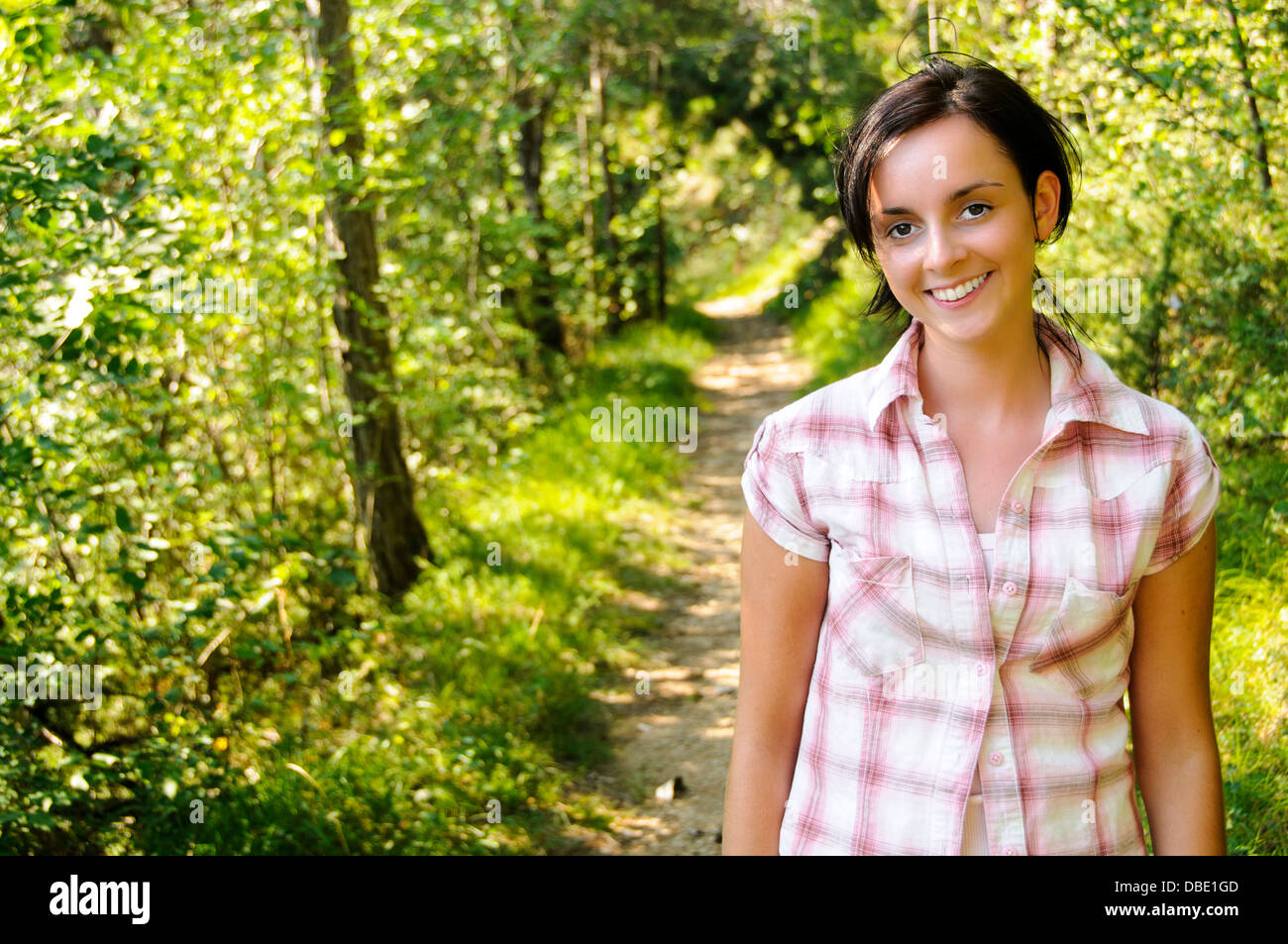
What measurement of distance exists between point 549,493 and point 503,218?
2813 millimetres

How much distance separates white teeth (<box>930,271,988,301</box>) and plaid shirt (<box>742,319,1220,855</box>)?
0.56ft

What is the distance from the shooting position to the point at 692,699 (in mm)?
6020

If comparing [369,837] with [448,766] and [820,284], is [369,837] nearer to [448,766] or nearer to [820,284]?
[448,766]

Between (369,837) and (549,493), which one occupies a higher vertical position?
(549,493)

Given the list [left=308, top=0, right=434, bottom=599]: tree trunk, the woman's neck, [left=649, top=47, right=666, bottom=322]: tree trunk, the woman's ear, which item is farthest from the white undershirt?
[left=649, top=47, right=666, bottom=322]: tree trunk

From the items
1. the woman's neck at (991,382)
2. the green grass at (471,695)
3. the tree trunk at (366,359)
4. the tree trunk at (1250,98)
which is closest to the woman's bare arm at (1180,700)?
the woman's neck at (991,382)

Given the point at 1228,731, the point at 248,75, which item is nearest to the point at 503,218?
the point at 248,75

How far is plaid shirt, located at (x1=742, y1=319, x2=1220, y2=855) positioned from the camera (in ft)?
5.13

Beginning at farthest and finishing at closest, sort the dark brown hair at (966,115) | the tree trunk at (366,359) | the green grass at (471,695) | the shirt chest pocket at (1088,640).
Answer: the tree trunk at (366,359) → the green grass at (471,695) → the dark brown hair at (966,115) → the shirt chest pocket at (1088,640)

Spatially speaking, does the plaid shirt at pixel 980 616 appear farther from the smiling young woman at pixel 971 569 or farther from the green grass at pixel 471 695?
the green grass at pixel 471 695

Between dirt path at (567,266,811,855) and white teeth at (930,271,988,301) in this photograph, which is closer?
white teeth at (930,271,988,301)

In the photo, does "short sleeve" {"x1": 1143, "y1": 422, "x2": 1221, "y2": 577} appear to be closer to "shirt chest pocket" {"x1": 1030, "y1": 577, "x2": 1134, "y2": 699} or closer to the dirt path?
"shirt chest pocket" {"x1": 1030, "y1": 577, "x2": 1134, "y2": 699}

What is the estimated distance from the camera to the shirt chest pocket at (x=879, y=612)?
160 centimetres

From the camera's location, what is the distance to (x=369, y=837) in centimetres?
436
